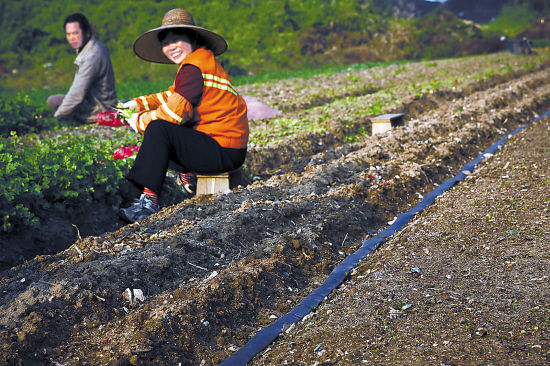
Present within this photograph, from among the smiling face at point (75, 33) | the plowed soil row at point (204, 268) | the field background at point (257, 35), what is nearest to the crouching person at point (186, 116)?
the plowed soil row at point (204, 268)

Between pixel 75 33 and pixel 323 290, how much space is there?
16.1 ft

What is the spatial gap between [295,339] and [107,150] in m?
3.03

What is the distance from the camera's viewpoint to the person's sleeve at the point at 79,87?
21.7 ft

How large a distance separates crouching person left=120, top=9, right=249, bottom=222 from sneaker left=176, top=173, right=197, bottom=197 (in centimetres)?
31

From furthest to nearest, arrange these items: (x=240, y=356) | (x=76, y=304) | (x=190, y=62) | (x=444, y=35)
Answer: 1. (x=444, y=35)
2. (x=190, y=62)
3. (x=76, y=304)
4. (x=240, y=356)

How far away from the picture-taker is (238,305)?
291 centimetres

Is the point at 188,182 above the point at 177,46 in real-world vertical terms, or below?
below

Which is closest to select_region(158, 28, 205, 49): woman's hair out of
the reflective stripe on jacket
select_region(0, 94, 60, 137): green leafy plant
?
the reflective stripe on jacket

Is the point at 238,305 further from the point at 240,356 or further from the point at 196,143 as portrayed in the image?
the point at 196,143

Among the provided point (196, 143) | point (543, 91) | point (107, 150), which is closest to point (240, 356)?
point (196, 143)

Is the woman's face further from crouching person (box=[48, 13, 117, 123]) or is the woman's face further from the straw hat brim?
crouching person (box=[48, 13, 117, 123])

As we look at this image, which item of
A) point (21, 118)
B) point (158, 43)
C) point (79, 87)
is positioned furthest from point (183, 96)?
point (21, 118)

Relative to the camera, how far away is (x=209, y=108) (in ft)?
13.7

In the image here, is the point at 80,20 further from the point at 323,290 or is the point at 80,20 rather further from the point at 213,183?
the point at 323,290
